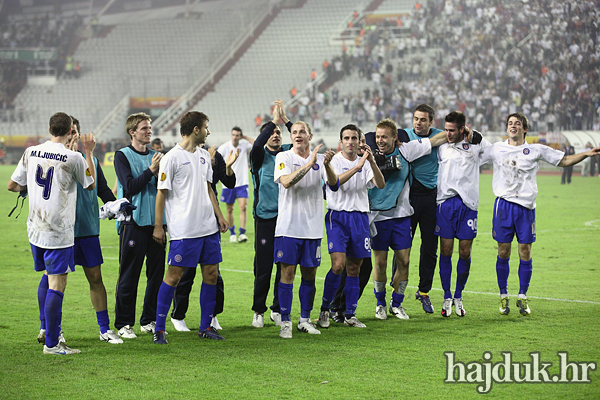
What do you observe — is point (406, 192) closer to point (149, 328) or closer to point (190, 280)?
point (190, 280)

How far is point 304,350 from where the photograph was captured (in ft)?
20.1

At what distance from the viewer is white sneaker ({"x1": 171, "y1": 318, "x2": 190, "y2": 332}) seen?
690 centimetres

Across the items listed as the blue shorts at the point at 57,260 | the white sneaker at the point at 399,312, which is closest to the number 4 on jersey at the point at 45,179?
the blue shorts at the point at 57,260

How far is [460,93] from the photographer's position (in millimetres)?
37781

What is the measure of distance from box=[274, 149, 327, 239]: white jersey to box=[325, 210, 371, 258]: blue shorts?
0.29m

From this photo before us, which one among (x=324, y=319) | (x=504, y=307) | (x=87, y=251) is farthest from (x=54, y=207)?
(x=504, y=307)

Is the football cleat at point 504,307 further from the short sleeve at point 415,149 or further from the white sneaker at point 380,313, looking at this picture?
the short sleeve at point 415,149

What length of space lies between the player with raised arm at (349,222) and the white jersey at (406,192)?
457 millimetres

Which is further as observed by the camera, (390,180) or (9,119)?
(9,119)

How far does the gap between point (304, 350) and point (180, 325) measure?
1477 mm

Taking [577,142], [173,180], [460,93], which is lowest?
[173,180]

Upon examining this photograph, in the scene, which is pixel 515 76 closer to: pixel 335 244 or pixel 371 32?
pixel 371 32

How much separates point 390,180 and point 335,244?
43.2 inches

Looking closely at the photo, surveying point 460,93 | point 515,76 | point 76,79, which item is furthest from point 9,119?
point 515,76
